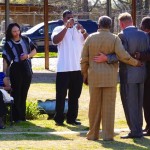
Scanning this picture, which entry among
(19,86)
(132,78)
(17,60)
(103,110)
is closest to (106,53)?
(132,78)

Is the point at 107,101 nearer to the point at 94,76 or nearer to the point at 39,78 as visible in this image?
the point at 94,76

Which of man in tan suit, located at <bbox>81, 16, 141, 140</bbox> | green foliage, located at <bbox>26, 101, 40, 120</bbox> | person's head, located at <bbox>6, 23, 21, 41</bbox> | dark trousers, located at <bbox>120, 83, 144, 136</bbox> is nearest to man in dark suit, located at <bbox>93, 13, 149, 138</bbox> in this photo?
dark trousers, located at <bbox>120, 83, 144, 136</bbox>

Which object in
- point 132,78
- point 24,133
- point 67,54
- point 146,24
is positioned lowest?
point 24,133

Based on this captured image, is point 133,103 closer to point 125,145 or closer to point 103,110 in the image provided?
point 103,110

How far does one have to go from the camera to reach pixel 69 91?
11891 millimetres

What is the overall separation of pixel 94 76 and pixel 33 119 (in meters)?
3.28

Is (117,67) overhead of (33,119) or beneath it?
overhead

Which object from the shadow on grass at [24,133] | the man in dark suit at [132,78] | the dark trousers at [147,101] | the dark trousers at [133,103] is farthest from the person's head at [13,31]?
the dark trousers at [147,101]

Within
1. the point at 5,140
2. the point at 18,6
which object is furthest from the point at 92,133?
the point at 18,6

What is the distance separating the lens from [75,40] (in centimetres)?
1159

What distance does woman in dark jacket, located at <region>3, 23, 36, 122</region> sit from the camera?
11781 millimetres

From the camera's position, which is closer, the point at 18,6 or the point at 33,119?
the point at 33,119

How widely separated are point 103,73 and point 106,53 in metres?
0.31

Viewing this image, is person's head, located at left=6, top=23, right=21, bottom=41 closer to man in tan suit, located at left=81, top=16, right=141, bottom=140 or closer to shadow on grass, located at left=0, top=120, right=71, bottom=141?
shadow on grass, located at left=0, top=120, right=71, bottom=141
